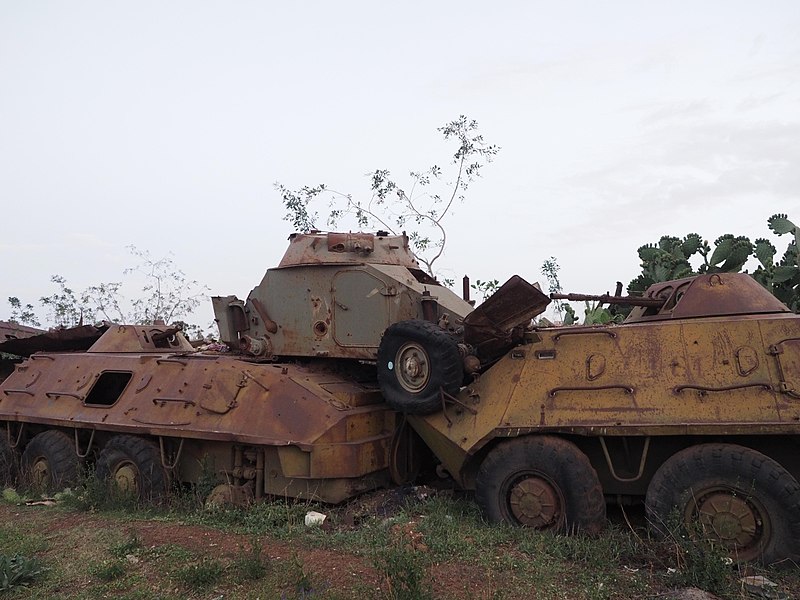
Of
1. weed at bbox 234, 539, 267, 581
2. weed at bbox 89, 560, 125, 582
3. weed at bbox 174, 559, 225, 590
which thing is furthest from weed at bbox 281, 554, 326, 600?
weed at bbox 89, 560, 125, 582

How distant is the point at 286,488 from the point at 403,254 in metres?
3.50

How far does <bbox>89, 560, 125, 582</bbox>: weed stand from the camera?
6.21 meters

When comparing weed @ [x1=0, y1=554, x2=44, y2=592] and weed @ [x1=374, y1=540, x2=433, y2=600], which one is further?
weed @ [x1=0, y1=554, x2=44, y2=592]

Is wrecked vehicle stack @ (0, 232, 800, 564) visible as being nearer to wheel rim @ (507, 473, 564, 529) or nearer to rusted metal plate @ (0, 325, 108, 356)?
wheel rim @ (507, 473, 564, 529)

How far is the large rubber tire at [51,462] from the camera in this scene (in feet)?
33.5

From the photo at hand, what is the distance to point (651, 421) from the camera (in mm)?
6594

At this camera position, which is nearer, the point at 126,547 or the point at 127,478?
the point at 126,547

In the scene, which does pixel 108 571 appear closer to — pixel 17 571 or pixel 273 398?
pixel 17 571

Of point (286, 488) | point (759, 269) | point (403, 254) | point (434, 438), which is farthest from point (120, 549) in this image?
point (759, 269)

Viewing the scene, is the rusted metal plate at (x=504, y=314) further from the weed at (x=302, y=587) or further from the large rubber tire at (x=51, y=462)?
the large rubber tire at (x=51, y=462)

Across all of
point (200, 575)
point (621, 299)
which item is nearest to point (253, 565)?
point (200, 575)

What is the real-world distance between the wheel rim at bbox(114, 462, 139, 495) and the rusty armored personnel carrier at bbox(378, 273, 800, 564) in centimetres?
356

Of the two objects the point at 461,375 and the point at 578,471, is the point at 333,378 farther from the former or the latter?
the point at 578,471

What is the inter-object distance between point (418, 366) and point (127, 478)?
163 inches
